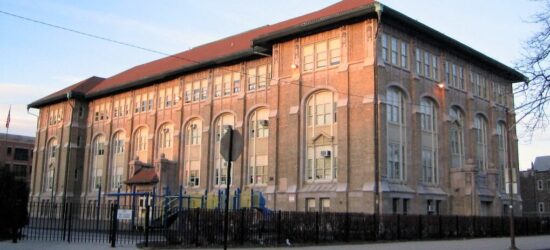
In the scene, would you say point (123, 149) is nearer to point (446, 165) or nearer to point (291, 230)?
point (446, 165)

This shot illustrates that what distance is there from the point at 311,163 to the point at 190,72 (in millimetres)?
17642

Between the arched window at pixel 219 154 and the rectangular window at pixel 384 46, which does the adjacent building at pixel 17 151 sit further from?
the rectangular window at pixel 384 46

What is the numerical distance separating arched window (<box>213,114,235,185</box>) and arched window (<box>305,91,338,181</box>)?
9351mm

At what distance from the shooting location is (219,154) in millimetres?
45719

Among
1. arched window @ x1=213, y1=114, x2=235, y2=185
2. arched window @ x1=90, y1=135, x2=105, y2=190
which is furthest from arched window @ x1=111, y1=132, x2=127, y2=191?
arched window @ x1=213, y1=114, x2=235, y2=185

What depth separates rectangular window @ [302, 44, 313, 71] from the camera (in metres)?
39.1

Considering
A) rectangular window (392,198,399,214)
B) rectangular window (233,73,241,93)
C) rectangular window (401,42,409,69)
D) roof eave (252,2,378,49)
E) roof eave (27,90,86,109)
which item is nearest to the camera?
rectangular window (392,198,399,214)

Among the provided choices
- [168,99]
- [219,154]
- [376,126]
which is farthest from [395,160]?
[168,99]

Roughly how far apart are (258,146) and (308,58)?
8.36 meters

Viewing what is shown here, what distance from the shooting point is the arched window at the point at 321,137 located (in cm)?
3716

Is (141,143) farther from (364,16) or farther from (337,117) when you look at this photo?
(364,16)

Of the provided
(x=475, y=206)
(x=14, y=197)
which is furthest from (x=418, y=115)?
(x=14, y=197)

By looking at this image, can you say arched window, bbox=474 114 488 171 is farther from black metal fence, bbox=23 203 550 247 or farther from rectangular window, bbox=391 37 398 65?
black metal fence, bbox=23 203 550 247

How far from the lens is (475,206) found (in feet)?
128
